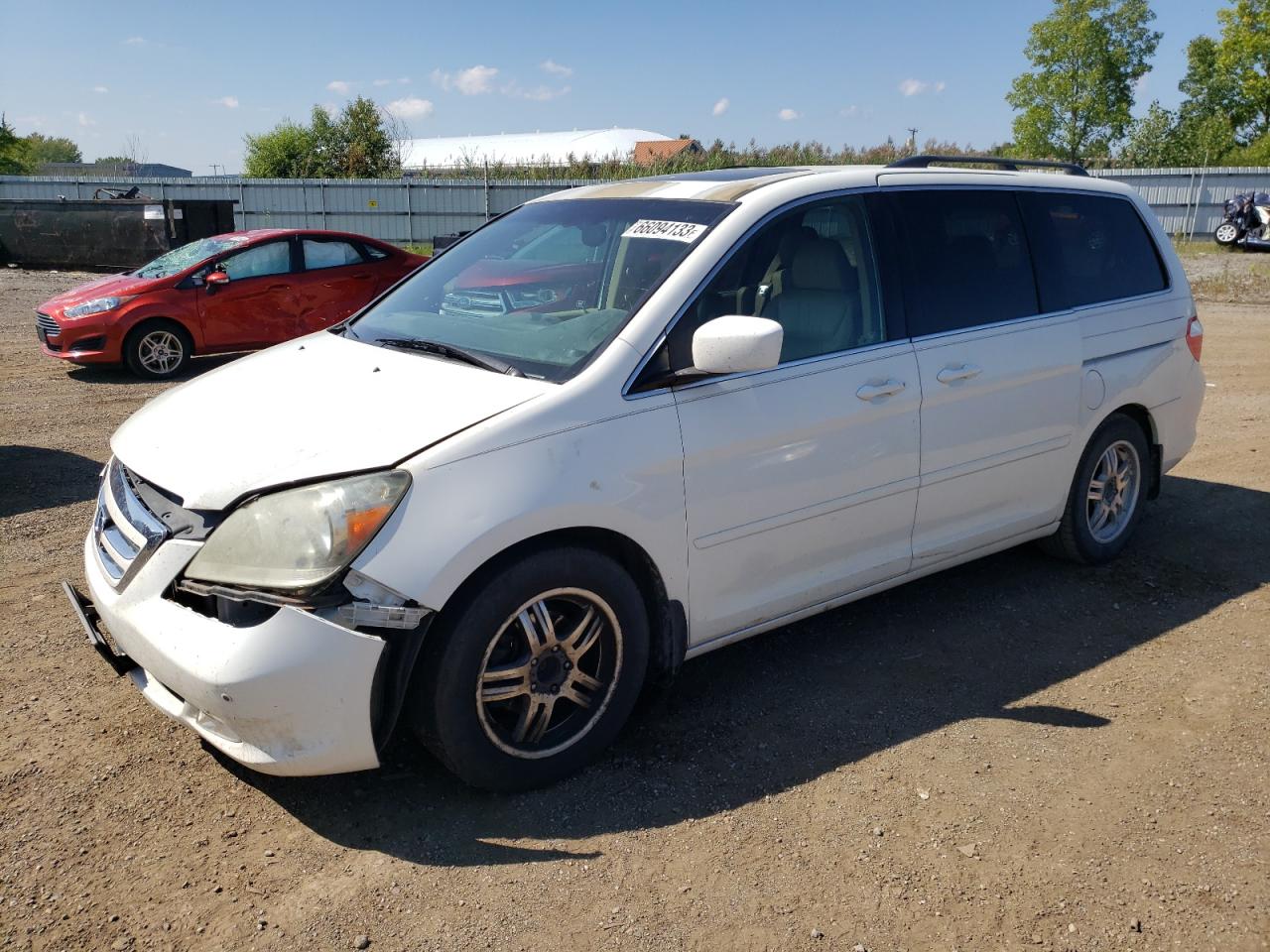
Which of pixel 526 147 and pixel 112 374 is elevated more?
pixel 526 147

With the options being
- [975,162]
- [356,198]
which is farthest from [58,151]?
A: [975,162]

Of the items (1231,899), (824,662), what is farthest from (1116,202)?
(1231,899)

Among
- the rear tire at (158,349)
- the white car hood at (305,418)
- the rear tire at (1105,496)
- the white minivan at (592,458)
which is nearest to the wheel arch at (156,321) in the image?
the rear tire at (158,349)

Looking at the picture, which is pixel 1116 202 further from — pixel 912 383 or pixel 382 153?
pixel 382 153

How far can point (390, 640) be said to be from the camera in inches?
110

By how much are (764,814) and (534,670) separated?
2.71ft

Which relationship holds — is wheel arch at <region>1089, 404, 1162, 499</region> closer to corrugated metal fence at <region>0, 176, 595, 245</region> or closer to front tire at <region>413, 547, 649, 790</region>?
front tire at <region>413, 547, 649, 790</region>

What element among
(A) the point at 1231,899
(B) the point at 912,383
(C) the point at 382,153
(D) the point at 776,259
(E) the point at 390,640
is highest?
(C) the point at 382,153

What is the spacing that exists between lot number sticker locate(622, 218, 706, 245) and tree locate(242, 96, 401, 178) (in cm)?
4356

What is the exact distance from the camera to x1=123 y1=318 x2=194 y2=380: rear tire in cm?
1057

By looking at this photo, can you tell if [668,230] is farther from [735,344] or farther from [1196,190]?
[1196,190]

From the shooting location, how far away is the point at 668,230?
12.2 feet

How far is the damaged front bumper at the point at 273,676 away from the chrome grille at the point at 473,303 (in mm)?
1451

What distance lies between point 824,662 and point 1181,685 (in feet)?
4.47
